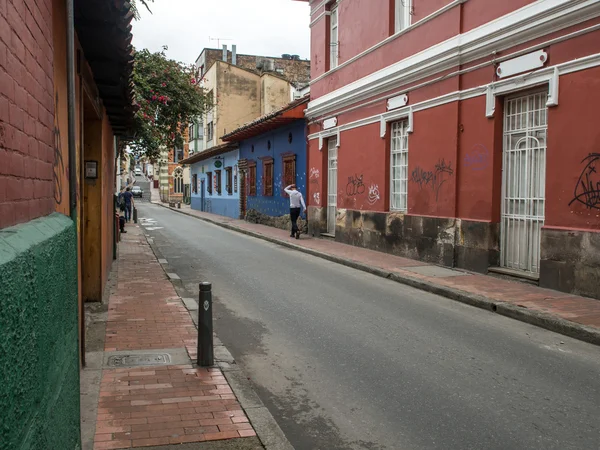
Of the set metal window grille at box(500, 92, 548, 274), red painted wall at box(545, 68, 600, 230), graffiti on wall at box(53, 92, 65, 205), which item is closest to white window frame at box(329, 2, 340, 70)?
metal window grille at box(500, 92, 548, 274)

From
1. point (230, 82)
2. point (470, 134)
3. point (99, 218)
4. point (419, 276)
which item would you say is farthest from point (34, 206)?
point (230, 82)

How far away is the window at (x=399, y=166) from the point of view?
534 inches

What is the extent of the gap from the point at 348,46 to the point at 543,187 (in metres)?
8.67

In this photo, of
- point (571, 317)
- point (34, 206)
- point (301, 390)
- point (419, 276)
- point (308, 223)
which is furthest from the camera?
point (308, 223)

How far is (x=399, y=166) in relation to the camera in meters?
13.8

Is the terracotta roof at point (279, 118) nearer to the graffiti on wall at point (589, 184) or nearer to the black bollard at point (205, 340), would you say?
the graffiti on wall at point (589, 184)

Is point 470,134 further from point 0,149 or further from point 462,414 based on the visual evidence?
point 0,149

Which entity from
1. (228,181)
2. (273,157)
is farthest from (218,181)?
(273,157)

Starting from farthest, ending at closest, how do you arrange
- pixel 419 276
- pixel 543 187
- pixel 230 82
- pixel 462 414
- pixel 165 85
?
1. pixel 230 82
2. pixel 165 85
3. pixel 419 276
4. pixel 543 187
5. pixel 462 414

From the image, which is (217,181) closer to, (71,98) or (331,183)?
(331,183)

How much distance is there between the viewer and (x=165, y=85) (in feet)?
53.0

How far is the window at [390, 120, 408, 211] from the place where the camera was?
534 inches

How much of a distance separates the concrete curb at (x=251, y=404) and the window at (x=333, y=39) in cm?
1313

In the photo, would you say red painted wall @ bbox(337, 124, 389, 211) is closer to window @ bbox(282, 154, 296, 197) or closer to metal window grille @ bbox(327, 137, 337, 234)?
metal window grille @ bbox(327, 137, 337, 234)
